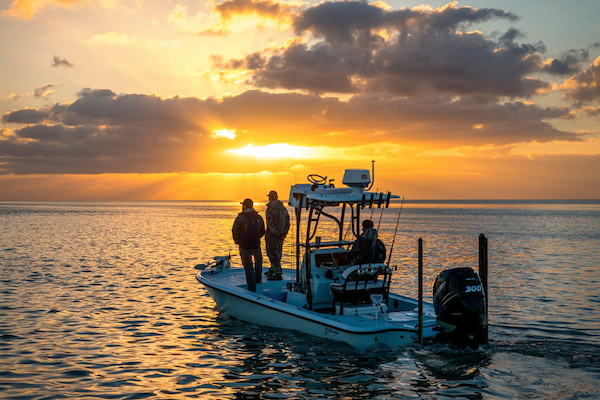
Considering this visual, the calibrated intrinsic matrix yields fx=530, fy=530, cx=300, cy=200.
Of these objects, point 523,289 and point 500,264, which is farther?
point 500,264

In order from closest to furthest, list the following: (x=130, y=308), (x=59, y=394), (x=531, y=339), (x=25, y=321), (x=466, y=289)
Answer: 1. (x=59, y=394)
2. (x=466, y=289)
3. (x=531, y=339)
4. (x=25, y=321)
5. (x=130, y=308)

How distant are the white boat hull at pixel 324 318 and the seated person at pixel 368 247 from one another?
1.08 m

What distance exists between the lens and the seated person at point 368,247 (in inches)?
423

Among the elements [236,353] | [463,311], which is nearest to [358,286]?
[463,311]

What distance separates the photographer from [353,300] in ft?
36.9

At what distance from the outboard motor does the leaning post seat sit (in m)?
1.41

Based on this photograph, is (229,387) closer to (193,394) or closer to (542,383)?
(193,394)

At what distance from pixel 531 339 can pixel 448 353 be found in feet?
8.73

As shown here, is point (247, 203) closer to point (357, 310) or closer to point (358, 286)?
point (358, 286)

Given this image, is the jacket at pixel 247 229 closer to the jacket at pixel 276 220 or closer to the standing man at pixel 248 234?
the standing man at pixel 248 234

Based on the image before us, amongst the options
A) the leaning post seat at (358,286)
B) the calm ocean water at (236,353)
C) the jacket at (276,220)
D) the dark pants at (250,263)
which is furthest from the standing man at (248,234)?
the leaning post seat at (358,286)

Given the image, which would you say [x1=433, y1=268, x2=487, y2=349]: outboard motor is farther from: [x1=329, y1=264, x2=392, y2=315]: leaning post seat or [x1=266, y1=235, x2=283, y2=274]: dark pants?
[x1=266, y1=235, x2=283, y2=274]: dark pants

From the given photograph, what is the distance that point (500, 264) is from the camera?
25.6 m

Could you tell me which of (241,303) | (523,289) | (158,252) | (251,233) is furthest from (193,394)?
(158,252)
